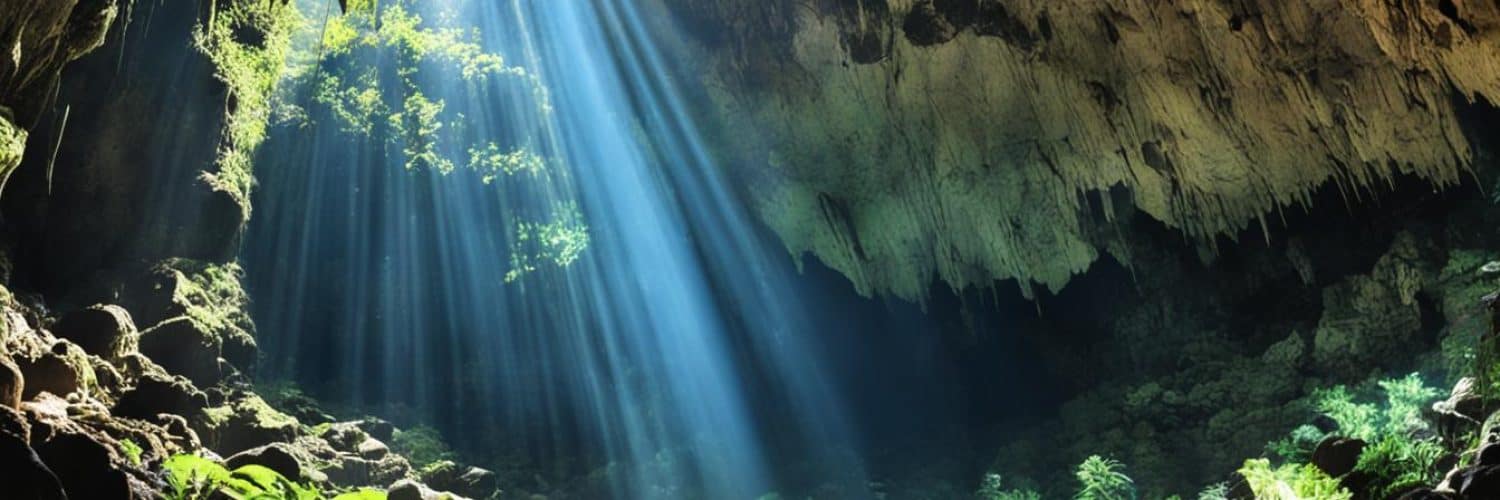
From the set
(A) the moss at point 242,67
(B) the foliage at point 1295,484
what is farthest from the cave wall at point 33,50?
(B) the foliage at point 1295,484

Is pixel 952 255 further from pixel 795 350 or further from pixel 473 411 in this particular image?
pixel 473 411

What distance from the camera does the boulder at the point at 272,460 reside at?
7.51 m

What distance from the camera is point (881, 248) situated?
1889 cm

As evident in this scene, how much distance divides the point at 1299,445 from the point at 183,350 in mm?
13243

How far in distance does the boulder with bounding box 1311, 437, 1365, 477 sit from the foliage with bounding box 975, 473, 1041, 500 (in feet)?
21.2

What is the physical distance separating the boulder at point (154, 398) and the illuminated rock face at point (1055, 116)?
1003 centimetres

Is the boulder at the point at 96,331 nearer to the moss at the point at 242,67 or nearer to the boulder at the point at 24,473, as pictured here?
the moss at the point at 242,67

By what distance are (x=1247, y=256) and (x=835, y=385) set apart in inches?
→ 349

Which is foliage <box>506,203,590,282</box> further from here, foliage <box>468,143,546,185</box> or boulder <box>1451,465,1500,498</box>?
boulder <box>1451,465,1500,498</box>

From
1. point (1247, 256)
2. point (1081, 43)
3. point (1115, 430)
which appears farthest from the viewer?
point (1247, 256)

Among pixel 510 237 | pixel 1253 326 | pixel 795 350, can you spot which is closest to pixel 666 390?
pixel 795 350

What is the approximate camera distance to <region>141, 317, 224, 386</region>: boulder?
1019 centimetres

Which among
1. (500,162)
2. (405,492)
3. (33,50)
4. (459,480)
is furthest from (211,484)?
(500,162)

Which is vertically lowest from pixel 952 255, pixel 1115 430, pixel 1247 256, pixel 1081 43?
pixel 1115 430
